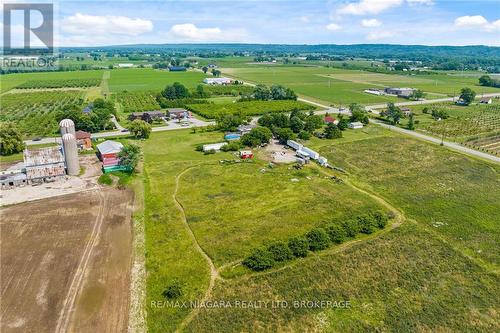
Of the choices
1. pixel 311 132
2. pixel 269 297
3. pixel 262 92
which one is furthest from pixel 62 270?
pixel 262 92

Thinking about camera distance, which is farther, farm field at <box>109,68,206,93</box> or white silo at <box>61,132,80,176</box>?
farm field at <box>109,68,206,93</box>

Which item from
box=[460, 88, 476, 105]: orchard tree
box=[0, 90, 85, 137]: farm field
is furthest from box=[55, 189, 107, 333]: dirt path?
box=[460, 88, 476, 105]: orchard tree

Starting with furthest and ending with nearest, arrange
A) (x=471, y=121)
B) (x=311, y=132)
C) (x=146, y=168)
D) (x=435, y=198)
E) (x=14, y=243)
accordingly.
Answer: (x=471, y=121) < (x=311, y=132) < (x=146, y=168) < (x=435, y=198) < (x=14, y=243)

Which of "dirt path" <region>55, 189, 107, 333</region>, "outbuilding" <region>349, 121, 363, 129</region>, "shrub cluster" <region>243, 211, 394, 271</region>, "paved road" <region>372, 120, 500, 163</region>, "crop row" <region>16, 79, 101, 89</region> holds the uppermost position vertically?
"crop row" <region>16, 79, 101, 89</region>

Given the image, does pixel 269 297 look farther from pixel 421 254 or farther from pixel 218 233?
pixel 421 254

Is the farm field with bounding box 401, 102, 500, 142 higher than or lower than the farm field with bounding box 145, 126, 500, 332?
higher

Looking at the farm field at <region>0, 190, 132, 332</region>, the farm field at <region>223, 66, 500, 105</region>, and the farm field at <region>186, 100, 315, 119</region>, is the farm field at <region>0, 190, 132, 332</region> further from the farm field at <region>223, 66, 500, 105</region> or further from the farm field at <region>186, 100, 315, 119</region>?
the farm field at <region>223, 66, 500, 105</region>

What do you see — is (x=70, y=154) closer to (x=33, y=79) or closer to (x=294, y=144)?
(x=294, y=144)

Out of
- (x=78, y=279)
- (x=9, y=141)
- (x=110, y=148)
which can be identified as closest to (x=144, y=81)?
(x=9, y=141)
